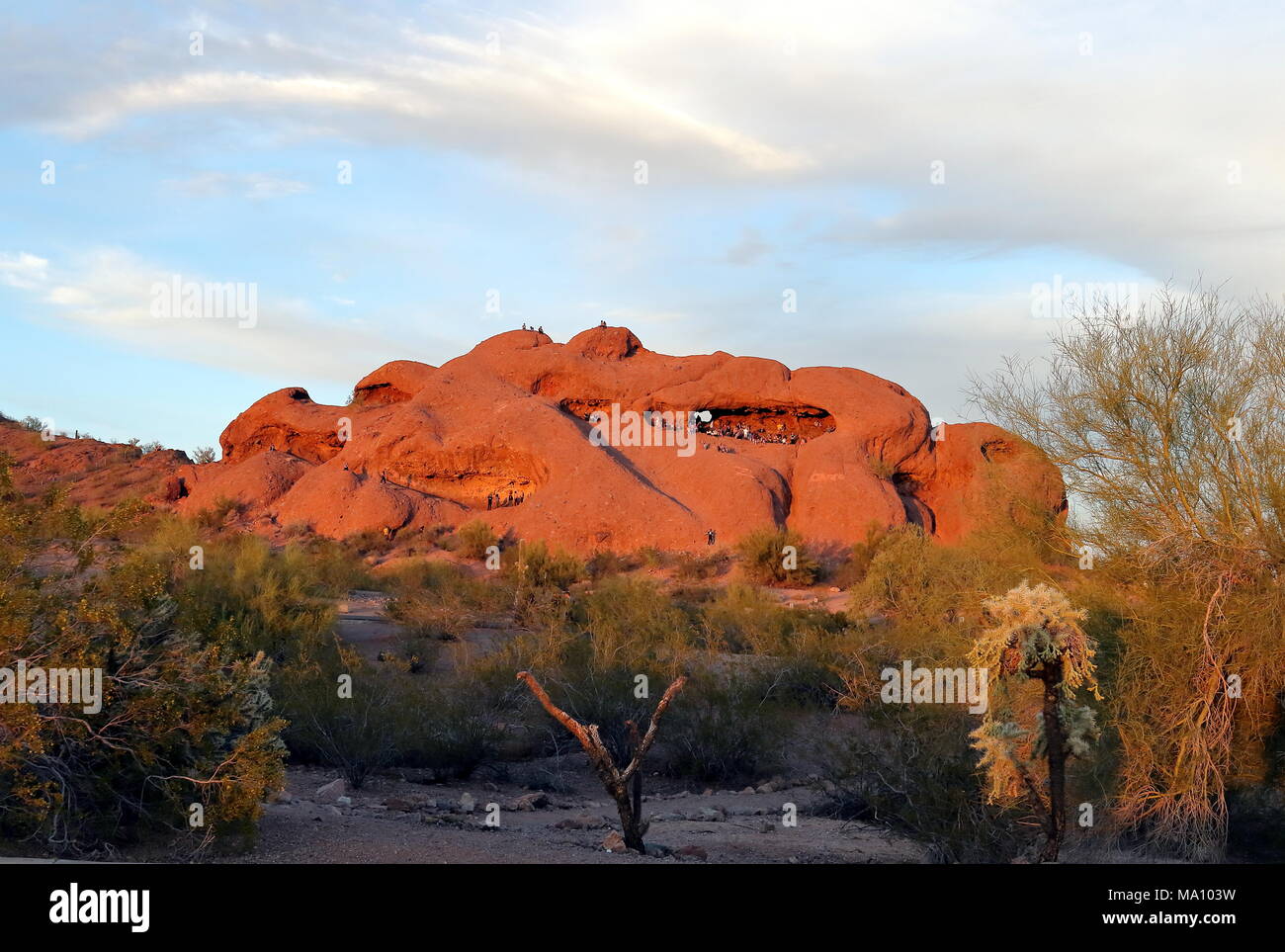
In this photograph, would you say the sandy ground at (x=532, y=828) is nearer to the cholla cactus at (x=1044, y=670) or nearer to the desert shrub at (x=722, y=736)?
the desert shrub at (x=722, y=736)

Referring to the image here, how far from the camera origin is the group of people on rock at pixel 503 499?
34.5 meters

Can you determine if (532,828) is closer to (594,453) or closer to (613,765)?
(613,765)

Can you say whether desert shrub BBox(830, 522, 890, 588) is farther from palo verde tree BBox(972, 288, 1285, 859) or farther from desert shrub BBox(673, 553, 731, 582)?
Answer: palo verde tree BBox(972, 288, 1285, 859)

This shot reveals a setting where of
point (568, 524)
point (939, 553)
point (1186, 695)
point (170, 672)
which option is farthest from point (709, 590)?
point (170, 672)

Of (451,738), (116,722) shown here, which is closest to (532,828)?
(451,738)

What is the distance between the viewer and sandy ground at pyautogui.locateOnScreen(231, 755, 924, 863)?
7.61 m

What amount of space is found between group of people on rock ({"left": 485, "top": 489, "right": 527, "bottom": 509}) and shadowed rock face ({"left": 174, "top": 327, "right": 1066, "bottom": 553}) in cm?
7

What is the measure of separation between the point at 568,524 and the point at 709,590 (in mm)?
6633

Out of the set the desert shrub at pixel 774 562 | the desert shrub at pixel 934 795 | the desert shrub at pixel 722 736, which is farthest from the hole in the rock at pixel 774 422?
the desert shrub at pixel 934 795

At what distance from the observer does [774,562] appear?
28766mm

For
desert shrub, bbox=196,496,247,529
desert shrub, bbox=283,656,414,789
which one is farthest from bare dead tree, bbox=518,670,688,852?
desert shrub, bbox=196,496,247,529

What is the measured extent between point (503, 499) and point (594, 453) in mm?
3482

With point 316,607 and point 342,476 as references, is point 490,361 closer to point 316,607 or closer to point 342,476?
point 342,476
